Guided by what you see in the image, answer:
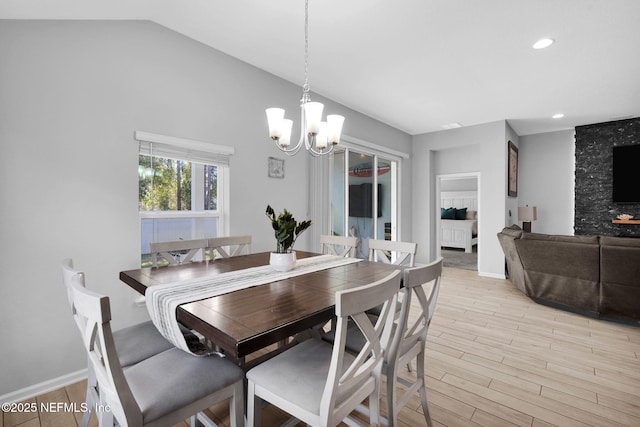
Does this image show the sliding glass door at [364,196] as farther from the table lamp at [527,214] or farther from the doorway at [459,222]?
the table lamp at [527,214]

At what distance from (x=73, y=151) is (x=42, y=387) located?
161 centimetres

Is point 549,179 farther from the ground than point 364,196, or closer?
farther from the ground

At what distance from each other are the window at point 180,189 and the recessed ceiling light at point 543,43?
10.0 feet

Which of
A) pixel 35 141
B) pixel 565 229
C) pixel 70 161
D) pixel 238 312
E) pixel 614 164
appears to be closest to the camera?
pixel 238 312

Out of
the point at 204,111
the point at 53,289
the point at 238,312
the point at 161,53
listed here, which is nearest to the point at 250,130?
the point at 204,111

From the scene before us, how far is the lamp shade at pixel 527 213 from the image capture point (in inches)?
220

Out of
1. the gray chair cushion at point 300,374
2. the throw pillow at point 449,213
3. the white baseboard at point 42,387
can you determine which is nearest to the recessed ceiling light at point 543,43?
the gray chair cushion at point 300,374

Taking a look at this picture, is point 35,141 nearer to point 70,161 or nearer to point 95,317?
point 70,161

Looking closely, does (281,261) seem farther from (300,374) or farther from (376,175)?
(376,175)

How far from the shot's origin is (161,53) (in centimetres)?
247

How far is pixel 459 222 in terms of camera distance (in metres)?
7.67

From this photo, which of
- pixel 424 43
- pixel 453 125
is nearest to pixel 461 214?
pixel 453 125

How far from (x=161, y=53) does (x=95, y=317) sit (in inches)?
94.5

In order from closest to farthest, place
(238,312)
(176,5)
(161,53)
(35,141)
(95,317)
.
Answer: (95,317), (238,312), (35,141), (176,5), (161,53)
